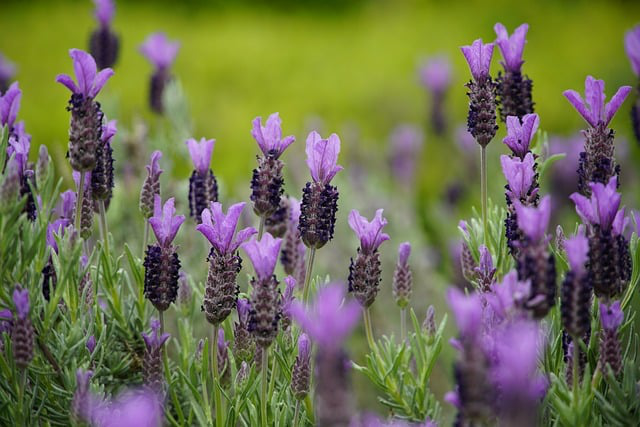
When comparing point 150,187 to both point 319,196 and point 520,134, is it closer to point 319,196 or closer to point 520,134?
point 319,196

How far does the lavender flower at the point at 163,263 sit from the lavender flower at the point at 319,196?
0.72 ft

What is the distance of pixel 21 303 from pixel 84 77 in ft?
1.27

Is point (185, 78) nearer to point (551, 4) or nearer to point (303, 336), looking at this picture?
point (551, 4)

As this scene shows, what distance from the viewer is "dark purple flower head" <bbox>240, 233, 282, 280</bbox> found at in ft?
3.68

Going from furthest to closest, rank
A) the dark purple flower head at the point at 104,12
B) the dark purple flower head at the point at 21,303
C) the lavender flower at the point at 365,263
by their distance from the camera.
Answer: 1. the dark purple flower head at the point at 104,12
2. the lavender flower at the point at 365,263
3. the dark purple flower head at the point at 21,303

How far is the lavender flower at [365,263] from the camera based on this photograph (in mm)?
1302

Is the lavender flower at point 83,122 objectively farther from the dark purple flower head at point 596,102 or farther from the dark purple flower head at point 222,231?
the dark purple flower head at point 596,102

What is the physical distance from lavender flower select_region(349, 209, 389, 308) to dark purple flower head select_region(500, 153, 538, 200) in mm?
237

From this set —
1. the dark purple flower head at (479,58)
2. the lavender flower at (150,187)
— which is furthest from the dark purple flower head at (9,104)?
the dark purple flower head at (479,58)

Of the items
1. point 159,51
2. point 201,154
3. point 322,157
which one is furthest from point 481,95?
point 159,51

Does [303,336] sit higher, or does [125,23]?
[125,23]

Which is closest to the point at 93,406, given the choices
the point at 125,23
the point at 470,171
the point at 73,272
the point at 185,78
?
the point at 73,272

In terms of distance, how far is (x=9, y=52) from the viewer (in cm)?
607

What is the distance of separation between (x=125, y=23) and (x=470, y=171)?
14.4ft
